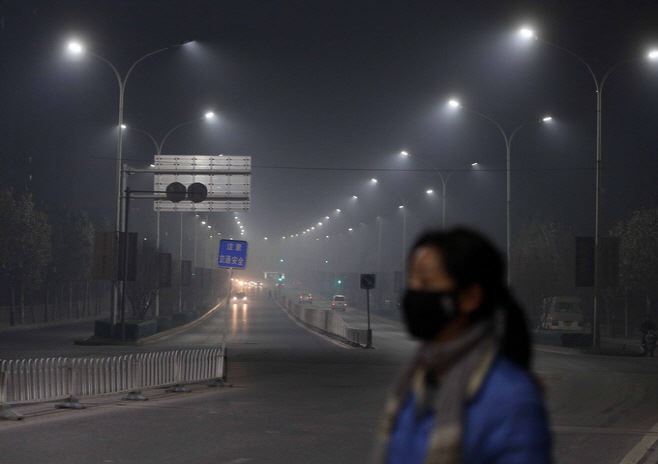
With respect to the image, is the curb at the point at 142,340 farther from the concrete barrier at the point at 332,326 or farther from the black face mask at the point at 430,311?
the black face mask at the point at 430,311

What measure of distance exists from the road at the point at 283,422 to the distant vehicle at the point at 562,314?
34.3 meters

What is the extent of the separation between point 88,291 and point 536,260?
46.1 meters

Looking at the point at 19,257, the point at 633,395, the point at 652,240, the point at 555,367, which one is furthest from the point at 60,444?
the point at 19,257

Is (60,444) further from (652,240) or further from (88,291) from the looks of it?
(88,291)

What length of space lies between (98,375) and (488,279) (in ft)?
62.6

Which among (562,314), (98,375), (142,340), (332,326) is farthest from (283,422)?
(562,314)

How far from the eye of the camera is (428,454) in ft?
9.03

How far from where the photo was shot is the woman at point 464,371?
8.83 ft

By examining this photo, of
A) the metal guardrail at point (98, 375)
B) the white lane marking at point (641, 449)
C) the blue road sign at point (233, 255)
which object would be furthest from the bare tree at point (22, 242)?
the white lane marking at point (641, 449)

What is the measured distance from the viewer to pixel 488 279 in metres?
2.89

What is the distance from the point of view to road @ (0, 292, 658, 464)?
13961mm

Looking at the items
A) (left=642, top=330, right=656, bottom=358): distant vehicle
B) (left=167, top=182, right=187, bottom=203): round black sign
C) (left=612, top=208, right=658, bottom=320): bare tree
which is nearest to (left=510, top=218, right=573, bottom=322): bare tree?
(left=612, top=208, right=658, bottom=320): bare tree

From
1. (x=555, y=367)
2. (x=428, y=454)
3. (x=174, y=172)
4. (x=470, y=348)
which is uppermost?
(x=174, y=172)

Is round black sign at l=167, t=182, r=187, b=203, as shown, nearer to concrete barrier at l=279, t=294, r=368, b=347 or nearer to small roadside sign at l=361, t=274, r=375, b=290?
small roadside sign at l=361, t=274, r=375, b=290
